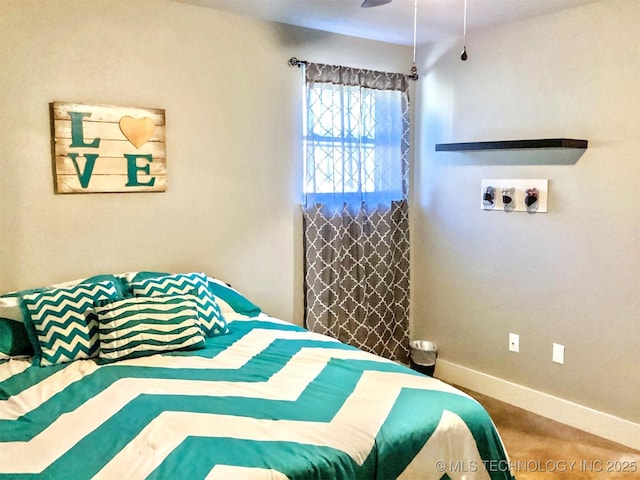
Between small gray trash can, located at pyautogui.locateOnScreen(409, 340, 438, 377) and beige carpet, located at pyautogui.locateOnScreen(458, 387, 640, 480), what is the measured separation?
620mm

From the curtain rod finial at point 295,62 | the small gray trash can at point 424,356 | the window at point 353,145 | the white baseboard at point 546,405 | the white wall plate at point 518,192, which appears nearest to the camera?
the white baseboard at point 546,405

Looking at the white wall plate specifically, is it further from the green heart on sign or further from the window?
the green heart on sign

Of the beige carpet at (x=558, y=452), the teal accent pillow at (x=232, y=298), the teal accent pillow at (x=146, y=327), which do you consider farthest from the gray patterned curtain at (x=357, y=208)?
the teal accent pillow at (x=146, y=327)

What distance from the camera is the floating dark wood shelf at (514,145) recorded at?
3.10m

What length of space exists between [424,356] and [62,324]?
7.80 ft

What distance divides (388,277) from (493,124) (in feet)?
4.02

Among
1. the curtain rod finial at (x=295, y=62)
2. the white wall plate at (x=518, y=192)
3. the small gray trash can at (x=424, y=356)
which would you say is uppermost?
the curtain rod finial at (x=295, y=62)

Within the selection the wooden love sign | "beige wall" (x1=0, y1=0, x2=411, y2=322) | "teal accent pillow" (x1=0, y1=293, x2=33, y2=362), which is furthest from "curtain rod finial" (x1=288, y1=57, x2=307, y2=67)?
"teal accent pillow" (x1=0, y1=293, x2=33, y2=362)

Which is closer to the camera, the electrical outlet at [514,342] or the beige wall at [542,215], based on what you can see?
the beige wall at [542,215]

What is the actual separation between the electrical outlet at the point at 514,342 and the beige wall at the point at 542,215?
34 mm

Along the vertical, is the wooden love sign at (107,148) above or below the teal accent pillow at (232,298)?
above

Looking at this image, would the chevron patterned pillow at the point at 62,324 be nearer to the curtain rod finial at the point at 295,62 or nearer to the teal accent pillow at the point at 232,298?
the teal accent pillow at the point at 232,298

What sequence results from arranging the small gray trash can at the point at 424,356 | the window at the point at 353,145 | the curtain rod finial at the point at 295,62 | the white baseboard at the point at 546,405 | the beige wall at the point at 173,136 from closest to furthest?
the beige wall at the point at 173,136, the white baseboard at the point at 546,405, the curtain rod finial at the point at 295,62, the window at the point at 353,145, the small gray trash can at the point at 424,356

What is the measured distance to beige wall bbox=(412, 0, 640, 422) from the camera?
3041 millimetres
